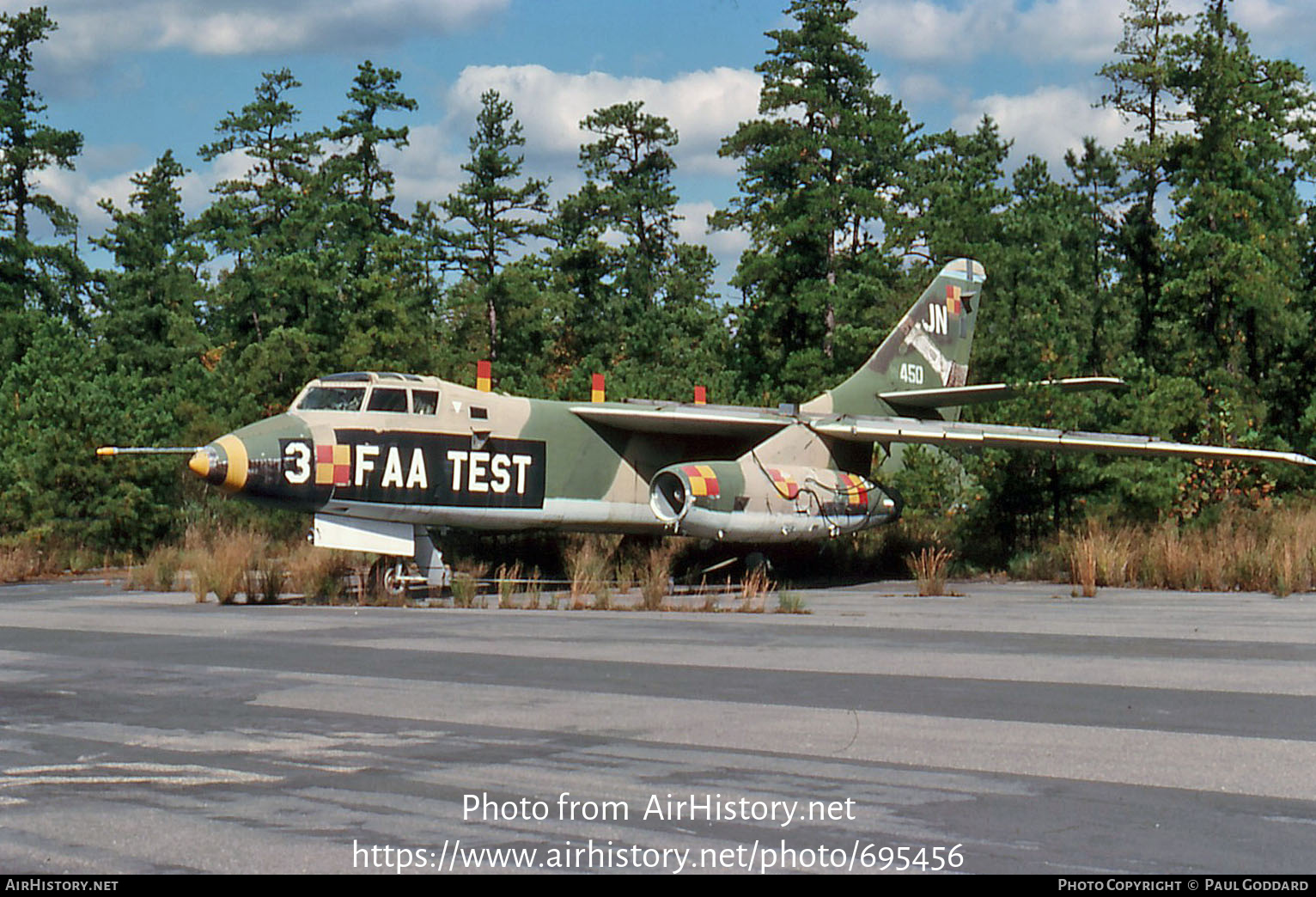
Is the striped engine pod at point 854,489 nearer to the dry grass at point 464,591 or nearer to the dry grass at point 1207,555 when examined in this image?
the dry grass at point 1207,555

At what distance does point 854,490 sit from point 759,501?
2.23 metres

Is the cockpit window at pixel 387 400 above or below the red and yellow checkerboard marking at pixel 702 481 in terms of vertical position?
above

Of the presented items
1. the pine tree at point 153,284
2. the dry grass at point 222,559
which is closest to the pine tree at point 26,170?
the pine tree at point 153,284

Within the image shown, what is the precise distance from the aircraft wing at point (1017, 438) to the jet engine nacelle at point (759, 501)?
0.84 metres

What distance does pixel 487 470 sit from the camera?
782 inches

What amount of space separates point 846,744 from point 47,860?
409 cm

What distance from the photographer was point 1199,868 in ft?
16.8

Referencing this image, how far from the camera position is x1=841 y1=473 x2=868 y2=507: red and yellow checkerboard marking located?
A: 22453mm

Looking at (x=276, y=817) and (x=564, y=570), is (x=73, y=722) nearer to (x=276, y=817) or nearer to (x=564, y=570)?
(x=276, y=817)

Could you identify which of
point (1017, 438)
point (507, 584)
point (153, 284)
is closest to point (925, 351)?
point (1017, 438)

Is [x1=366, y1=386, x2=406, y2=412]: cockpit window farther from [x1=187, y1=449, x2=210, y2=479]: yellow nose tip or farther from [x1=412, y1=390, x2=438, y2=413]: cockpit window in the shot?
[x1=187, y1=449, x2=210, y2=479]: yellow nose tip

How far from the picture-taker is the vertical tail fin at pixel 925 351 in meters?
25.2

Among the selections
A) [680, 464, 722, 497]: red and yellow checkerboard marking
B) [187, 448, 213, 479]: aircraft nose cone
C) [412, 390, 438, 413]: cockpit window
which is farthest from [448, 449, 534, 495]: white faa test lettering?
[187, 448, 213, 479]: aircraft nose cone

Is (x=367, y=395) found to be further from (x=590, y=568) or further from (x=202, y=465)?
(x=590, y=568)
